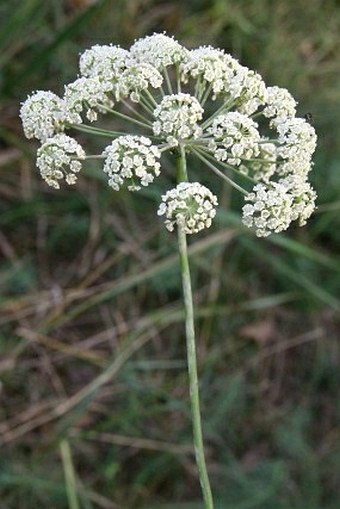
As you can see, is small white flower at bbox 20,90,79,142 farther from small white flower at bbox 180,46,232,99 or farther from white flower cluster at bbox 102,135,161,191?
small white flower at bbox 180,46,232,99

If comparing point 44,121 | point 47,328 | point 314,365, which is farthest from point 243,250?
point 44,121

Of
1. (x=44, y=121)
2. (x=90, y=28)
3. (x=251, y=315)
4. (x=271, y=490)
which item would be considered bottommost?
(x=44, y=121)

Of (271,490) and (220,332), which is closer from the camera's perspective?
(271,490)

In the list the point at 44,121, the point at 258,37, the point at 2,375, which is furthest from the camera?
the point at 258,37

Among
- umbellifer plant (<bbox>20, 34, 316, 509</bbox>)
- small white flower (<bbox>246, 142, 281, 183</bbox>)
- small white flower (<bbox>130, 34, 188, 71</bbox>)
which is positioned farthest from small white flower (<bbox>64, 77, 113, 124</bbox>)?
small white flower (<bbox>246, 142, 281, 183</bbox>)

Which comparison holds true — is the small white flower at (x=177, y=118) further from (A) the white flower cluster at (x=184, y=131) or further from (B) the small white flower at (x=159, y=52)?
(B) the small white flower at (x=159, y=52)

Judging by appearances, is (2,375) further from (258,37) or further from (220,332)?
(258,37)
